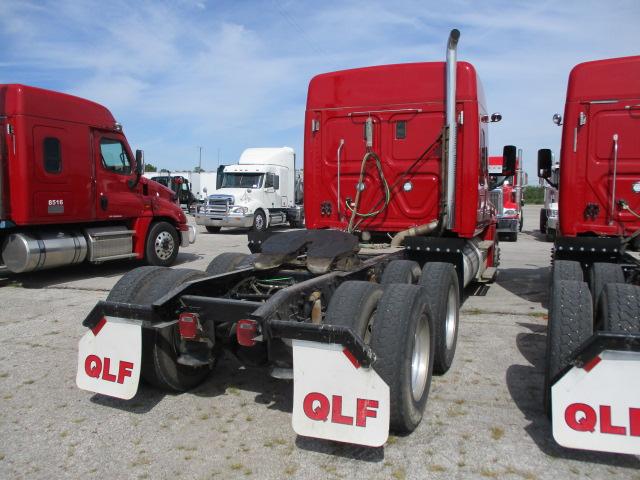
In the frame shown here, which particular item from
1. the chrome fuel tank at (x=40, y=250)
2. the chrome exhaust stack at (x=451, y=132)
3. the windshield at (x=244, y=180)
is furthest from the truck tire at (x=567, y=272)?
the windshield at (x=244, y=180)

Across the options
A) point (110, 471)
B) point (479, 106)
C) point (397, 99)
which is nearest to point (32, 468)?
point (110, 471)

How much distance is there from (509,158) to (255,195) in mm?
14702

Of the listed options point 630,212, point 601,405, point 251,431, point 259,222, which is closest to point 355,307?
point 251,431

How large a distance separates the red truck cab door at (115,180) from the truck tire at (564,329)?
845 cm

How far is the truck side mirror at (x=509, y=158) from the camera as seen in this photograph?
734 cm

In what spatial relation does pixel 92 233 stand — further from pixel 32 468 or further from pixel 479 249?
pixel 32 468

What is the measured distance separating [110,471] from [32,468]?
44cm

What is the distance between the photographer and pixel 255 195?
21.2 metres

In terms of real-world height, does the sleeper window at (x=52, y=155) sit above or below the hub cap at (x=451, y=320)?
above

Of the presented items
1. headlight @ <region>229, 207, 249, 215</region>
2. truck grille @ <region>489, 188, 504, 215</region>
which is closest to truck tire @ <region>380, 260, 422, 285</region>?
Result: truck grille @ <region>489, 188, 504, 215</region>

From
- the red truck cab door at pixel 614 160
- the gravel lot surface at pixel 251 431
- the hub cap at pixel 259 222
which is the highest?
the red truck cab door at pixel 614 160

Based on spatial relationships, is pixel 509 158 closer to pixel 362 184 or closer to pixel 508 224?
pixel 362 184

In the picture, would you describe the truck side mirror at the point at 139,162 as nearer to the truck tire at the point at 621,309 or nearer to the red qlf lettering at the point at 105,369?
the red qlf lettering at the point at 105,369

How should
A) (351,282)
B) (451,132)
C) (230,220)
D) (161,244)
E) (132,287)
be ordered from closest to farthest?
(351,282) → (132,287) → (451,132) → (161,244) → (230,220)
